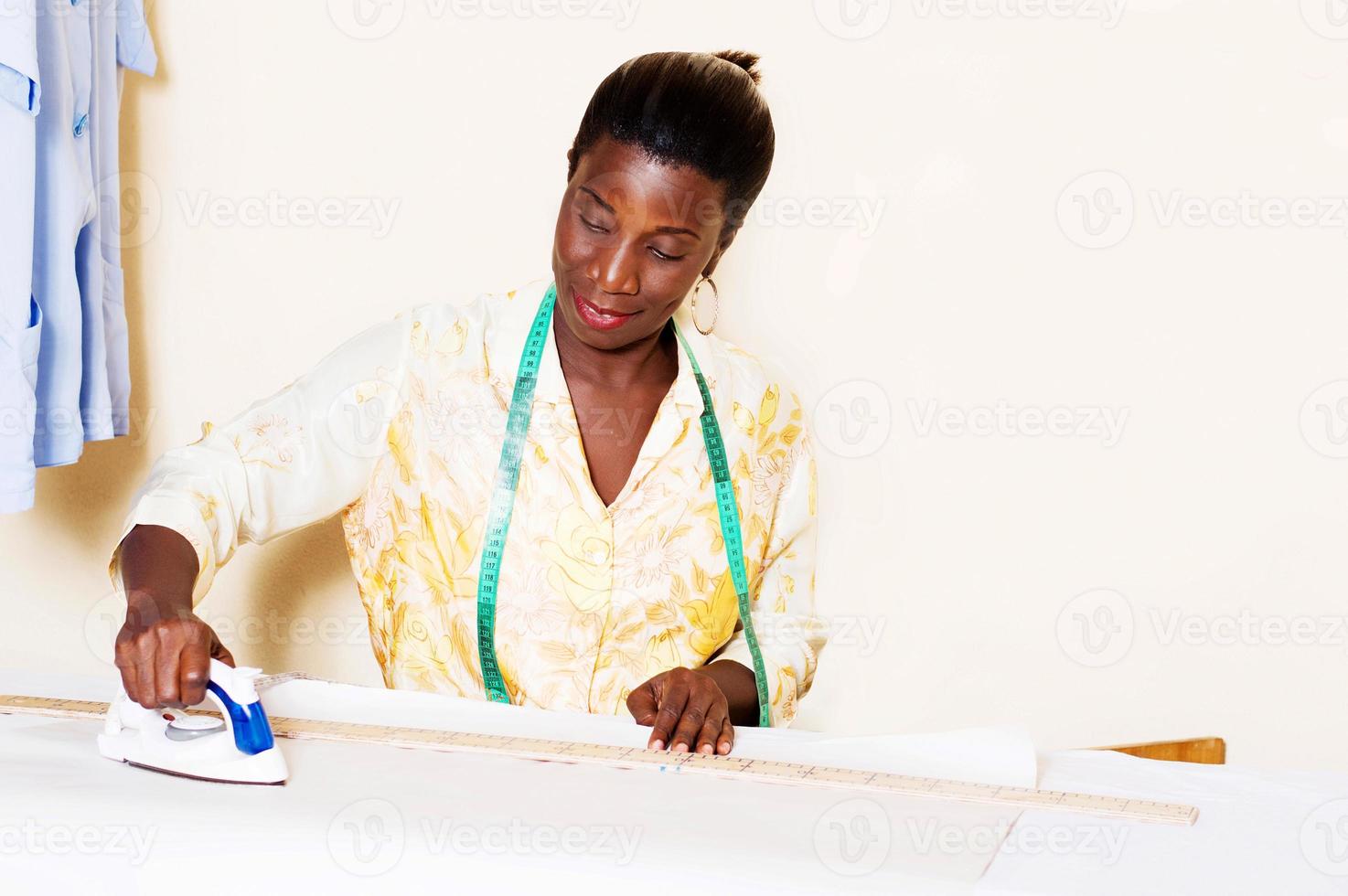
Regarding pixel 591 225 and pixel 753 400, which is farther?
pixel 753 400

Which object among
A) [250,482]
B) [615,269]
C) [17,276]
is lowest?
[250,482]

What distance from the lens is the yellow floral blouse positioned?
1.77m

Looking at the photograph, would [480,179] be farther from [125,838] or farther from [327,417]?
[125,838]

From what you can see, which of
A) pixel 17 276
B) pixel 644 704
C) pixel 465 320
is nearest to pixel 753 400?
pixel 465 320

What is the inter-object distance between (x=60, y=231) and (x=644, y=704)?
4.35ft

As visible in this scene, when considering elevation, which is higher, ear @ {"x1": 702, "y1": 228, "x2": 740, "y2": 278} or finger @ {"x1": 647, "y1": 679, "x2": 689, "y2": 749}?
ear @ {"x1": 702, "y1": 228, "x2": 740, "y2": 278}

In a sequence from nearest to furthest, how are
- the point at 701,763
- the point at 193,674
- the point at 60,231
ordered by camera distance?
the point at 193,674, the point at 701,763, the point at 60,231

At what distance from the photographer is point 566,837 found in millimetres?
1129

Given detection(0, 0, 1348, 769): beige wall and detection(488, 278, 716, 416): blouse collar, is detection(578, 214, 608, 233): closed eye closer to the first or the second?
detection(488, 278, 716, 416): blouse collar

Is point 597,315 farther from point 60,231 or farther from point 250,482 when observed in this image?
point 60,231

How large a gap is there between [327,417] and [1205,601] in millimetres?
1865

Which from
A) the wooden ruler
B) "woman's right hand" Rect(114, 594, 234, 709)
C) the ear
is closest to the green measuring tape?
the ear

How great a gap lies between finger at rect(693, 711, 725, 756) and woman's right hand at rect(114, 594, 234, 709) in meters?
0.53

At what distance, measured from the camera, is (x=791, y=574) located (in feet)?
6.37
